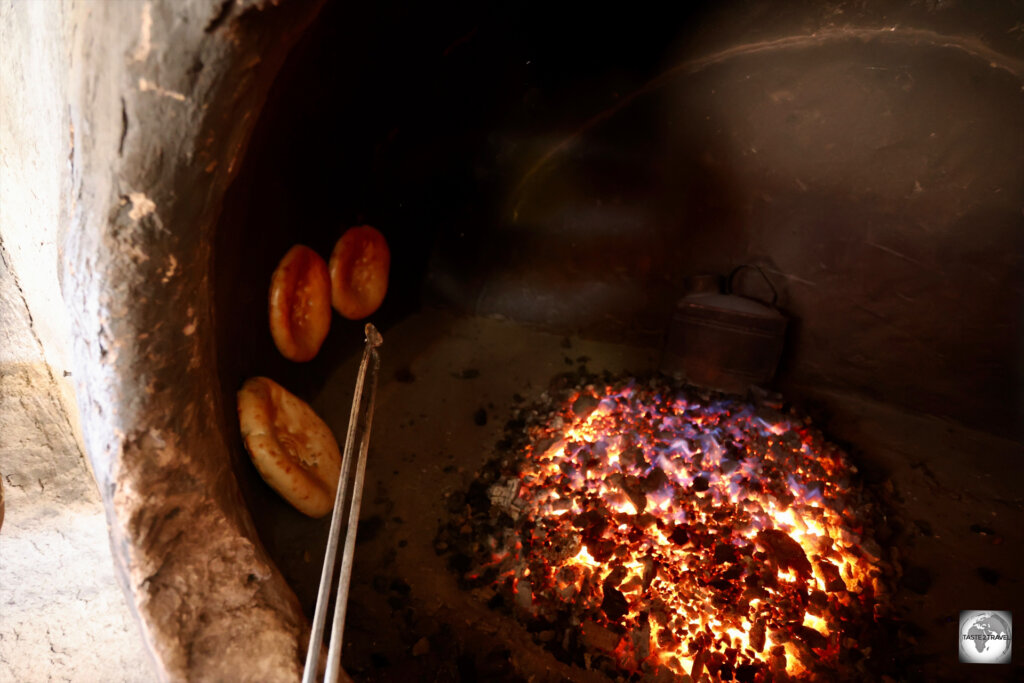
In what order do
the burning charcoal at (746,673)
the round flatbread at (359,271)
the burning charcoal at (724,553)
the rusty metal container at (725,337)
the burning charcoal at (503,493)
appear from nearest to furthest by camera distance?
1. the burning charcoal at (746,673)
2. the burning charcoal at (724,553)
3. the burning charcoal at (503,493)
4. the round flatbread at (359,271)
5. the rusty metal container at (725,337)

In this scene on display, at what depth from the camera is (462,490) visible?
311 centimetres

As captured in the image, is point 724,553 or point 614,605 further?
point 724,553

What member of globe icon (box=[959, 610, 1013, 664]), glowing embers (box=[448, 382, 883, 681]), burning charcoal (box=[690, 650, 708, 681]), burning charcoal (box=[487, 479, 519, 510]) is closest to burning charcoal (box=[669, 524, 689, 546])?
glowing embers (box=[448, 382, 883, 681])

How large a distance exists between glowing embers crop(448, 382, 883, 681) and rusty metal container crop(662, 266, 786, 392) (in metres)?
0.35

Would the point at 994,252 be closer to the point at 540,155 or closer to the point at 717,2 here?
the point at 717,2

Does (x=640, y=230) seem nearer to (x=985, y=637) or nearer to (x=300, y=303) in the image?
(x=300, y=303)

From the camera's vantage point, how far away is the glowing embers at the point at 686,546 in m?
2.27

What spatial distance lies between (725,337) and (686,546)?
163 cm

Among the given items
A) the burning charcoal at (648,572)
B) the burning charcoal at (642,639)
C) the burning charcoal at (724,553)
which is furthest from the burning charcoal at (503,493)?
the burning charcoal at (724,553)

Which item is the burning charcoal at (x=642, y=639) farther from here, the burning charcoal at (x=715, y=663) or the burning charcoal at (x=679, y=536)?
the burning charcoal at (x=679, y=536)

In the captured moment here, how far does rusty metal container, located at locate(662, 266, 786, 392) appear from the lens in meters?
3.42

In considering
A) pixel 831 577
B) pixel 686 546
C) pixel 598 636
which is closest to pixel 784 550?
pixel 831 577

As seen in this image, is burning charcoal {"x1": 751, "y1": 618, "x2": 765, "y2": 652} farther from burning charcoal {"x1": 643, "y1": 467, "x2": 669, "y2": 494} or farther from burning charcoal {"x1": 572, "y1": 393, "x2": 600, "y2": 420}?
burning charcoal {"x1": 572, "y1": 393, "x2": 600, "y2": 420}

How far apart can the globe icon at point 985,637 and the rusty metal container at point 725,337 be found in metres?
1.71
